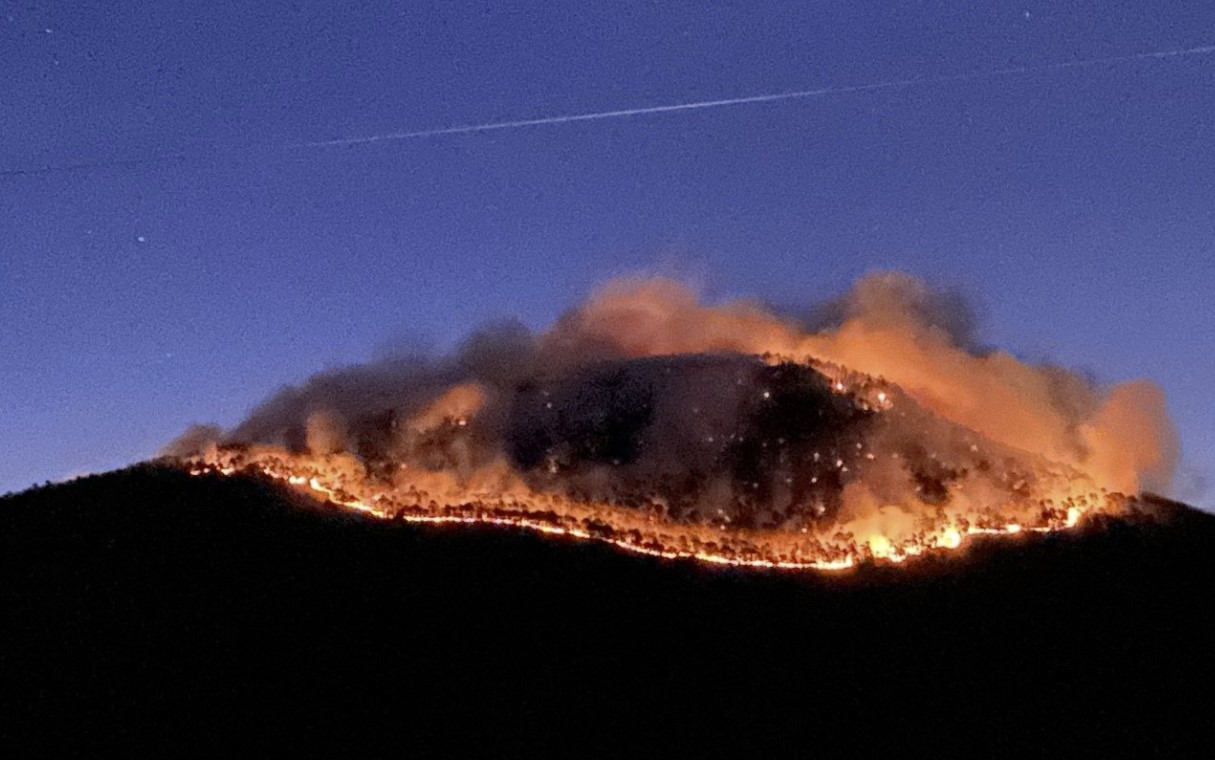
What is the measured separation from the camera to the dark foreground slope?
14273mm

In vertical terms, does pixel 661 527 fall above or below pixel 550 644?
above

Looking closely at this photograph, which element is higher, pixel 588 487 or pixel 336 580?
pixel 588 487

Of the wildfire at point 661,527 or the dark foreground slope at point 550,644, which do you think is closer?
the dark foreground slope at point 550,644

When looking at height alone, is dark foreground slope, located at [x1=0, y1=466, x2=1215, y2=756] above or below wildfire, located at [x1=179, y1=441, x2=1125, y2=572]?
below

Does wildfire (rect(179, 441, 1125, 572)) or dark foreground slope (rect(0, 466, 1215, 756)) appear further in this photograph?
wildfire (rect(179, 441, 1125, 572))

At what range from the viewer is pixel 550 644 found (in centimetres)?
1594

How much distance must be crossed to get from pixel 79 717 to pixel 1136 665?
1561cm

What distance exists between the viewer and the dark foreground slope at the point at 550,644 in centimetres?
1427

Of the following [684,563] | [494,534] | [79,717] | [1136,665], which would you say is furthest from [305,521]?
[1136,665]

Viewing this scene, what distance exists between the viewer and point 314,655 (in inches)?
608

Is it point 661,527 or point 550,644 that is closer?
point 550,644

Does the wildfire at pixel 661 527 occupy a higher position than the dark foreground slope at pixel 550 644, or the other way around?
the wildfire at pixel 661 527

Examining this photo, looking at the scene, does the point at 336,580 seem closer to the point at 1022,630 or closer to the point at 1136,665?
the point at 1022,630

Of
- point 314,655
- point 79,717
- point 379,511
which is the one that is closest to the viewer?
point 79,717
